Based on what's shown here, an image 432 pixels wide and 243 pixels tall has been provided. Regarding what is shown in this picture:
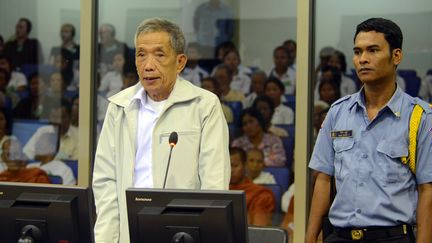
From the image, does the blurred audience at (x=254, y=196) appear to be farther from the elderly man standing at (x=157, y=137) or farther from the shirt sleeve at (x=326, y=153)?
the elderly man standing at (x=157, y=137)

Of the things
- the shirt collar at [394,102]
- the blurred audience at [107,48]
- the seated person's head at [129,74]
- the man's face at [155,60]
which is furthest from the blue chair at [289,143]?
the man's face at [155,60]

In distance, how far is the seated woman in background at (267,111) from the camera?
222 inches

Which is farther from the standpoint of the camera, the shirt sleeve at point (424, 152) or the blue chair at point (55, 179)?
the blue chair at point (55, 179)

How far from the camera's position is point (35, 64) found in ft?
20.5

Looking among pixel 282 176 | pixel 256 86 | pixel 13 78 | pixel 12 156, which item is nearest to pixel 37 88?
pixel 13 78

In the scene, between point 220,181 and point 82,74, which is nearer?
point 220,181

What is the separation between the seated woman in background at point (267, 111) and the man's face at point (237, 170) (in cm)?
31

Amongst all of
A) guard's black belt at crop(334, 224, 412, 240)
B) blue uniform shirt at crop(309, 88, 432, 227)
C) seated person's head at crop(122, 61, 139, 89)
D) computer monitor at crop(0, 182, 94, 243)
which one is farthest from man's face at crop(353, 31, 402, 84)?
seated person's head at crop(122, 61, 139, 89)

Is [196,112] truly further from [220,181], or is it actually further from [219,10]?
[219,10]

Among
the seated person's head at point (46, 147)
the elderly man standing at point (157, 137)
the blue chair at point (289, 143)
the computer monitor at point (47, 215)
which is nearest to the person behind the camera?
the computer monitor at point (47, 215)

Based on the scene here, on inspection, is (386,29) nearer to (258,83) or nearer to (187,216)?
(187,216)

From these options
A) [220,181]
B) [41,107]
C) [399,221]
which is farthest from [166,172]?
[41,107]

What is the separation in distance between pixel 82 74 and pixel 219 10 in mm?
1109

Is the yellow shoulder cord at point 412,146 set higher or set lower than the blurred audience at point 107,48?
lower
